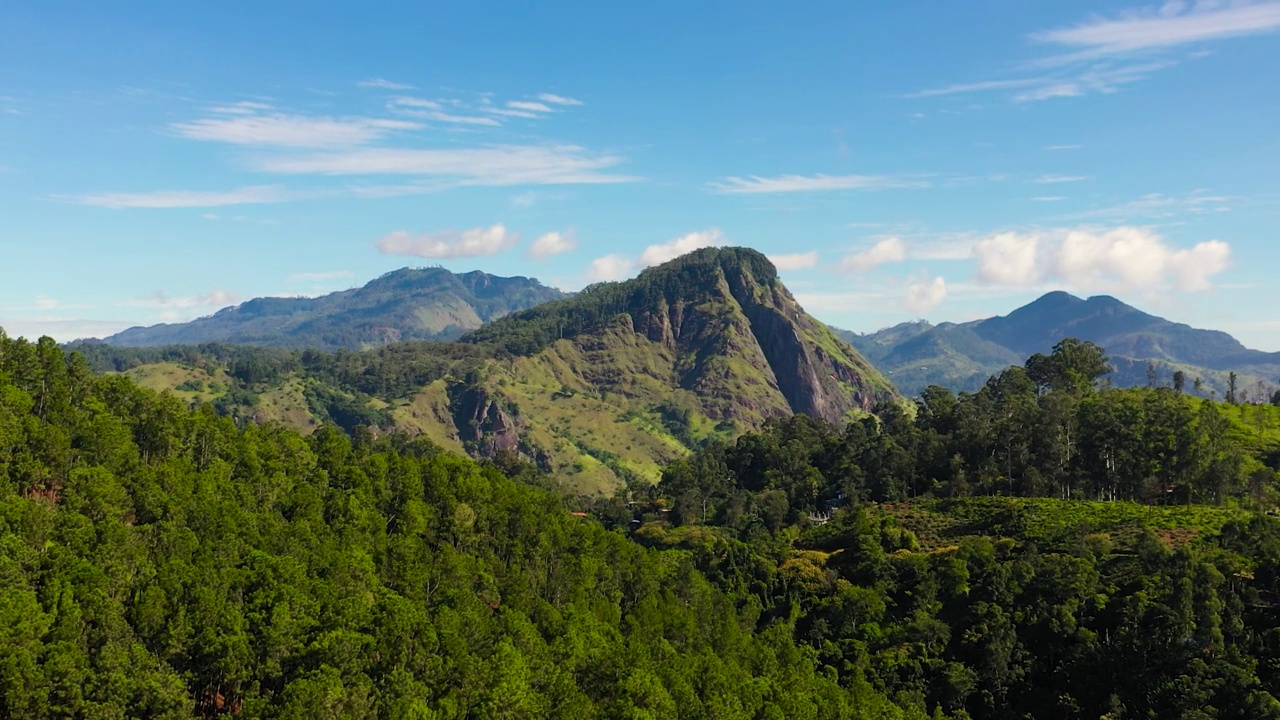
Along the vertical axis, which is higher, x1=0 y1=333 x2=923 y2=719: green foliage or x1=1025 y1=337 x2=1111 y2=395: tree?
x1=1025 y1=337 x2=1111 y2=395: tree

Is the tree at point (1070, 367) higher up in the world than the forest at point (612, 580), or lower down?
higher up

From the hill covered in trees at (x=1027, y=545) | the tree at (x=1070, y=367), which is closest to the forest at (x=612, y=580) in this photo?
the hill covered in trees at (x=1027, y=545)

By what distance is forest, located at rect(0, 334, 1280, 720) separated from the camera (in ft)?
179

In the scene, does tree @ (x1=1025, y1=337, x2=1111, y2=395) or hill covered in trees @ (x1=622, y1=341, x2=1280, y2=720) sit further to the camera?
tree @ (x1=1025, y1=337, x2=1111, y2=395)

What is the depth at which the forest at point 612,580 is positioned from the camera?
54531 millimetres

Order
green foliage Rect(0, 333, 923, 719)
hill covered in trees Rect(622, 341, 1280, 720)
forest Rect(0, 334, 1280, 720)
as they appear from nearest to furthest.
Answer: green foliage Rect(0, 333, 923, 719) → forest Rect(0, 334, 1280, 720) → hill covered in trees Rect(622, 341, 1280, 720)

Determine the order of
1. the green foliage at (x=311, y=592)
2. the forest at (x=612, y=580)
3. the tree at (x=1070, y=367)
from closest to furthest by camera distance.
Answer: the green foliage at (x=311, y=592)
the forest at (x=612, y=580)
the tree at (x=1070, y=367)

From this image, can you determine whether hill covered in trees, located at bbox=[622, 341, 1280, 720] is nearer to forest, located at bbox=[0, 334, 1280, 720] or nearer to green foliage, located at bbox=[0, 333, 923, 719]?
forest, located at bbox=[0, 334, 1280, 720]

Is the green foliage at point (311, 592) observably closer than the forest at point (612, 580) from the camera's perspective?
Yes

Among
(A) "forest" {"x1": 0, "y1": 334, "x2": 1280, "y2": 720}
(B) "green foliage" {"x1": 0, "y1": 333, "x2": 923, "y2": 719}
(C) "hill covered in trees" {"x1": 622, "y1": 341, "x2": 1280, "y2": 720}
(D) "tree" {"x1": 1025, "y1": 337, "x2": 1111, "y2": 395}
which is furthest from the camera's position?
(D) "tree" {"x1": 1025, "y1": 337, "x2": 1111, "y2": 395}

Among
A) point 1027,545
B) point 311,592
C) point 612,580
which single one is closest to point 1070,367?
point 1027,545

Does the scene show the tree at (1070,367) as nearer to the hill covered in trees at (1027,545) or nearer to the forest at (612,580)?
the hill covered in trees at (1027,545)

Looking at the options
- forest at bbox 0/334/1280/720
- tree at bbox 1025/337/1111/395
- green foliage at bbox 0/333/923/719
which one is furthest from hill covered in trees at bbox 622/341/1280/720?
green foliage at bbox 0/333/923/719

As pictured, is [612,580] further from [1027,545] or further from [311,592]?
[1027,545]
